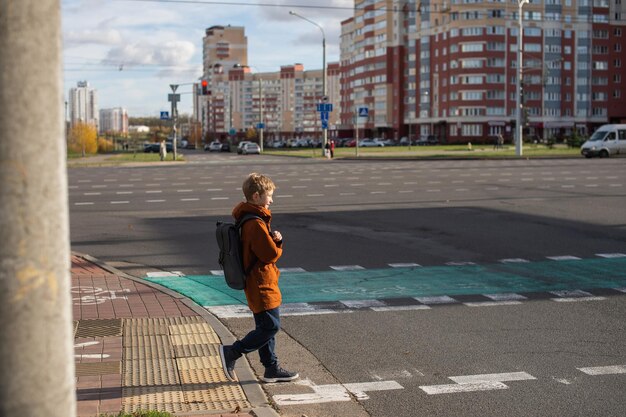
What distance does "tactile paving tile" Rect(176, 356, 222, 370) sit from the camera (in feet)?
21.7

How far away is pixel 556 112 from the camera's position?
426 feet

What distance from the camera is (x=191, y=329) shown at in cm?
790

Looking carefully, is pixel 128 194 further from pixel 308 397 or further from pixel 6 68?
pixel 6 68

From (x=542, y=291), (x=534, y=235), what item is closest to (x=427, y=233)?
(x=534, y=235)

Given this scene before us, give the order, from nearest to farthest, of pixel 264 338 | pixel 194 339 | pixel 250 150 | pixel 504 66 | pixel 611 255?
pixel 264 338, pixel 194 339, pixel 611 255, pixel 250 150, pixel 504 66

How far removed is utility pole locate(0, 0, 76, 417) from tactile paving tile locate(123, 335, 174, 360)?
4.49m

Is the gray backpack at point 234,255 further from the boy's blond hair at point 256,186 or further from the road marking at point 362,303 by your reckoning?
the road marking at point 362,303

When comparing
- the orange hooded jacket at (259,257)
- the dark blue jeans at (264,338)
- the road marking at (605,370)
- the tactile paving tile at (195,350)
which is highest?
the orange hooded jacket at (259,257)

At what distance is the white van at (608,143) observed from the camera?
54.6m

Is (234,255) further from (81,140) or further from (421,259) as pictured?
(81,140)

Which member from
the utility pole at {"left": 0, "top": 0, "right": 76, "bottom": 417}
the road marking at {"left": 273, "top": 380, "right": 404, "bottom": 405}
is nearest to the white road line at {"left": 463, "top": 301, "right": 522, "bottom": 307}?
the road marking at {"left": 273, "top": 380, "right": 404, "bottom": 405}

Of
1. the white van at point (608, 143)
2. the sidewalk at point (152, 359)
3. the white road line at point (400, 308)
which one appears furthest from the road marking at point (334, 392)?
the white van at point (608, 143)

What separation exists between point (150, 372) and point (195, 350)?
79cm

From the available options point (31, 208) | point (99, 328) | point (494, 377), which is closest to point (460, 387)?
point (494, 377)
